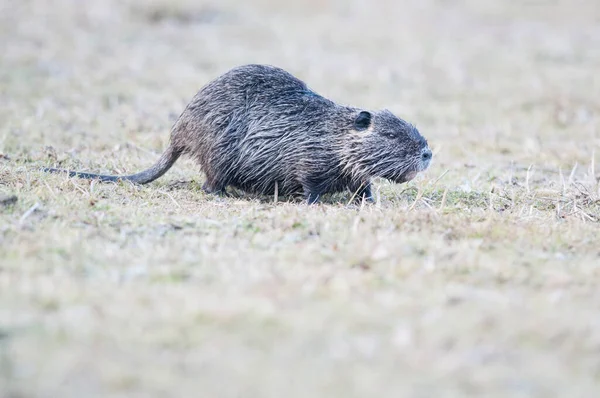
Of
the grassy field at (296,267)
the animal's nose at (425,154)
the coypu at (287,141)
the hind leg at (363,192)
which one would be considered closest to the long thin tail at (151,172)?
the coypu at (287,141)

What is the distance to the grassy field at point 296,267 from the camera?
2.93 metres

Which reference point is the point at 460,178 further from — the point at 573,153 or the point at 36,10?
the point at 36,10

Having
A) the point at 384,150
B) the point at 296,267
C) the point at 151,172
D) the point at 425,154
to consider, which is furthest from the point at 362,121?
the point at 296,267

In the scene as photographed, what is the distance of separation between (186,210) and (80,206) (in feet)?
2.02

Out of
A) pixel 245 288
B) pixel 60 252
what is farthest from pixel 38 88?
pixel 245 288

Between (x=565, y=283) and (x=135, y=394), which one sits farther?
(x=565, y=283)

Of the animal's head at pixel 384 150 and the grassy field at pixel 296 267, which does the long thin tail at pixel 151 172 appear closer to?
the grassy field at pixel 296 267

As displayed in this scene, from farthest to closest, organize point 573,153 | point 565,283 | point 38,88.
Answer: point 38,88 < point 573,153 < point 565,283

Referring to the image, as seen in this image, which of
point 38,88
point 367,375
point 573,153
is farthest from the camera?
point 38,88

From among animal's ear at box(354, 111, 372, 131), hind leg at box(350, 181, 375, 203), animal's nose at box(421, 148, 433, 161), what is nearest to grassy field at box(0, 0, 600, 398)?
hind leg at box(350, 181, 375, 203)

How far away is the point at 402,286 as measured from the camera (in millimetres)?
3822

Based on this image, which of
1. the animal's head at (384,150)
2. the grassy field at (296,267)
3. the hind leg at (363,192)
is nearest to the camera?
the grassy field at (296,267)

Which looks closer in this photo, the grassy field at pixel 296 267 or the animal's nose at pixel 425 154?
the grassy field at pixel 296 267

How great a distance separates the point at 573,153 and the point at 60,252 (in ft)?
16.9
